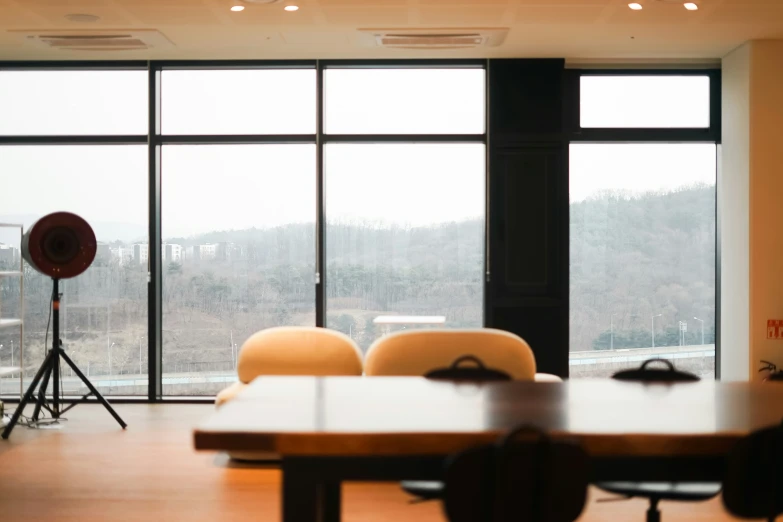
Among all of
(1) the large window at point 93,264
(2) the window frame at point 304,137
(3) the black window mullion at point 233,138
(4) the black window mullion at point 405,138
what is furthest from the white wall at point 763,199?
(1) the large window at point 93,264

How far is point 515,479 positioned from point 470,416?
373 mm

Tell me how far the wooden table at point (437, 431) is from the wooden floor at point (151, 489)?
4.85ft

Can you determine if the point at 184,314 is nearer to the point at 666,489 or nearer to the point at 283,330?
the point at 283,330

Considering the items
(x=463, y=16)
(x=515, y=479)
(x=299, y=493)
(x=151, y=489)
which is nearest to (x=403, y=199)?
(x=463, y=16)

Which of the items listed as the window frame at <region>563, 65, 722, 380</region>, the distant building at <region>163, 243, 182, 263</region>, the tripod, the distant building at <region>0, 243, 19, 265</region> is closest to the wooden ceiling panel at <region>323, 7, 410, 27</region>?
the window frame at <region>563, 65, 722, 380</region>

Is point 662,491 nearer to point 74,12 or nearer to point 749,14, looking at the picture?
point 749,14

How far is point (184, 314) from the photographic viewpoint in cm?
741

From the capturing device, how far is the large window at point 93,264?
7.39 metres

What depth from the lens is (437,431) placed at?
7.02ft

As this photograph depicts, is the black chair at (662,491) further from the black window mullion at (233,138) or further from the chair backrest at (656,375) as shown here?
the black window mullion at (233,138)

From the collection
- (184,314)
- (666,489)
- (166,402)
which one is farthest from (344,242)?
(666,489)

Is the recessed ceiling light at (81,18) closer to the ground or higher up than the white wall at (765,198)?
higher up

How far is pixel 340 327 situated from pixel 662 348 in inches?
115

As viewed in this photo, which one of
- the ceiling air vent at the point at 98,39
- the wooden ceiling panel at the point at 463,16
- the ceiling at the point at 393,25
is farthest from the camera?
the ceiling air vent at the point at 98,39
